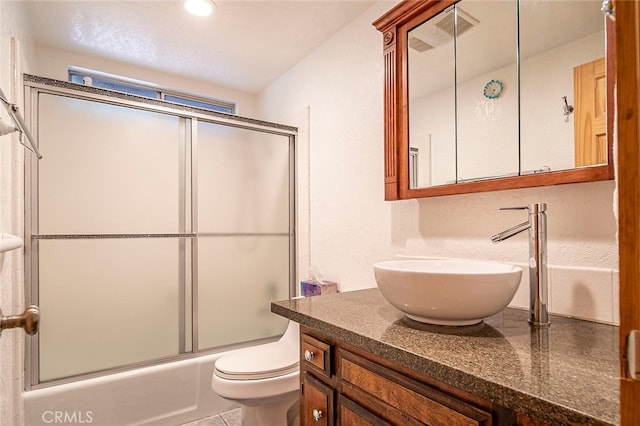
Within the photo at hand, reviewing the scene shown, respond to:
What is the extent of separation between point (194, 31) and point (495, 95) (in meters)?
1.86

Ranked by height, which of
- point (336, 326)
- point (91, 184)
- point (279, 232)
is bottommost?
point (336, 326)

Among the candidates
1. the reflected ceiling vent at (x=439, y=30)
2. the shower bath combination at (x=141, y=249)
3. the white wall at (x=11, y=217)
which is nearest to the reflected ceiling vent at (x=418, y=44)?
the reflected ceiling vent at (x=439, y=30)

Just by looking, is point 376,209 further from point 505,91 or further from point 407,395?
point 407,395

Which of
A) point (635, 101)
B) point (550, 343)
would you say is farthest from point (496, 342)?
point (635, 101)

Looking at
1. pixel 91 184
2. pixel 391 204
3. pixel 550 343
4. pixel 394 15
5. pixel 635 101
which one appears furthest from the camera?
pixel 91 184

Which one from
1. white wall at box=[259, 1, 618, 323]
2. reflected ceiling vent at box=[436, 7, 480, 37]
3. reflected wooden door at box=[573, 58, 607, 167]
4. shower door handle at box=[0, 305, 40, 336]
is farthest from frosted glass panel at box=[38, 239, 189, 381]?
reflected wooden door at box=[573, 58, 607, 167]

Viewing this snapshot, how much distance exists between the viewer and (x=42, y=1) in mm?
1941

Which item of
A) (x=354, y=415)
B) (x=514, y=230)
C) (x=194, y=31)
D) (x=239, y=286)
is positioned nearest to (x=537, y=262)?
(x=514, y=230)

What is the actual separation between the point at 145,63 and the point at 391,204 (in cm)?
222

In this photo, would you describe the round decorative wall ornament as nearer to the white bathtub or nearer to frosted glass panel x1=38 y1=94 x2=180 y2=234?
frosted glass panel x1=38 y1=94 x2=180 y2=234

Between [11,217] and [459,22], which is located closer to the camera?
[459,22]

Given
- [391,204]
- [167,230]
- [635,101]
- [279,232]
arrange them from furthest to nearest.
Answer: [279,232], [167,230], [391,204], [635,101]

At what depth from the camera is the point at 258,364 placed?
1.73 m

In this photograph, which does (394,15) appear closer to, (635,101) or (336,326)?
(336,326)
